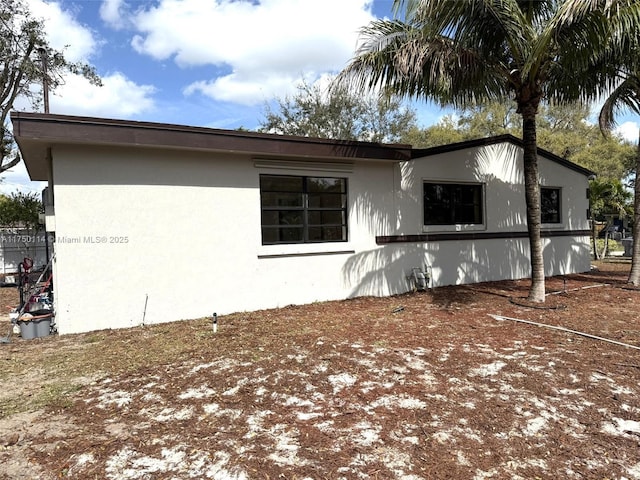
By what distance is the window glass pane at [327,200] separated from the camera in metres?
7.94

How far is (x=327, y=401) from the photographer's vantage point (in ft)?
11.7

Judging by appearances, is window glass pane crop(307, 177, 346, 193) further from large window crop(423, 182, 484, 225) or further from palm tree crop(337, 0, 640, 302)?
large window crop(423, 182, 484, 225)

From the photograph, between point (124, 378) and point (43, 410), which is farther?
point (124, 378)

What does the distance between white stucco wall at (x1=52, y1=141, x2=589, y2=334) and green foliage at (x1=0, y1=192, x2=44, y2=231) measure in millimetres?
11865

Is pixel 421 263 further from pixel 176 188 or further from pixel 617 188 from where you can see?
pixel 617 188

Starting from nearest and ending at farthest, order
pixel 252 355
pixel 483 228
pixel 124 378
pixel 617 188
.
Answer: pixel 124 378 < pixel 252 355 < pixel 483 228 < pixel 617 188

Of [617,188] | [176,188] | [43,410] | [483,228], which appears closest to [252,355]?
[43,410]

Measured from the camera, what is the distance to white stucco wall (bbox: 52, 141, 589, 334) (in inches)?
236

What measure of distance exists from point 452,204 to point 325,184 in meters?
3.45

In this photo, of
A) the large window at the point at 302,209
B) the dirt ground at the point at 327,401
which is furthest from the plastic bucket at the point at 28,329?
the large window at the point at 302,209

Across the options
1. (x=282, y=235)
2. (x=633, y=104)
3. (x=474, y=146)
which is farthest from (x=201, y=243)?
(x=633, y=104)

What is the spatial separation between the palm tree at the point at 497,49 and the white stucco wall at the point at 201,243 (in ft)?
6.30

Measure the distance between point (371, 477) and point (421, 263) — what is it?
22.9 ft

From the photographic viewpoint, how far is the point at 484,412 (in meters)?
3.30
